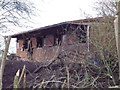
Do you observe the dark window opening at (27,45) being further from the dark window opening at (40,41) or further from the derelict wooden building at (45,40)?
the dark window opening at (40,41)

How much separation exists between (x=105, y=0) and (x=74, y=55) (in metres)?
5.82

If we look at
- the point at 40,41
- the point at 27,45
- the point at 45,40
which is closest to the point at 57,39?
the point at 45,40

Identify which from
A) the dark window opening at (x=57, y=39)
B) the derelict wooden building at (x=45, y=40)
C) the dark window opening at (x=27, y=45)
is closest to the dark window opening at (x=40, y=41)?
the derelict wooden building at (x=45, y=40)

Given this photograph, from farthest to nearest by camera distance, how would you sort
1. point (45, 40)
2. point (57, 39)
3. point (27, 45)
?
point (27, 45) → point (45, 40) → point (57, 39)

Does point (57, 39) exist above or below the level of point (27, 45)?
above

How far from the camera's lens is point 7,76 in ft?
29.1

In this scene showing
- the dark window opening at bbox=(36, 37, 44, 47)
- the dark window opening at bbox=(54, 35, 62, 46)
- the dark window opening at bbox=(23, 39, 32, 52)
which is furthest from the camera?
the dark window opening at bbox=(23, 39, 32, 52)

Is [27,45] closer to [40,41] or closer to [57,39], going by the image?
[40,41]

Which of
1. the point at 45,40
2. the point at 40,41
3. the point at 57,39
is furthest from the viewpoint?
the point at 40,41

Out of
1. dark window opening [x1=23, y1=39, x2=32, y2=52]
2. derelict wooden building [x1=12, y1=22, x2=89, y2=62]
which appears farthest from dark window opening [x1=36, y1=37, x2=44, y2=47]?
dark window opening [x1=23, y1=39, x2=32, y2=52]

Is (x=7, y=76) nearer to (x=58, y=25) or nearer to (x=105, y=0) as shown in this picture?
(x=105, y=0)

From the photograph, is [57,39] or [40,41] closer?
[57,39]

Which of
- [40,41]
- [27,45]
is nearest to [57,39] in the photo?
[40,41]

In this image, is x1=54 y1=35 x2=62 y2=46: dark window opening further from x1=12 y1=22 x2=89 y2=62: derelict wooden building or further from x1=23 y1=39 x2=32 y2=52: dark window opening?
x1=23 y1=39 x2=32 y2=52: dark window opening
